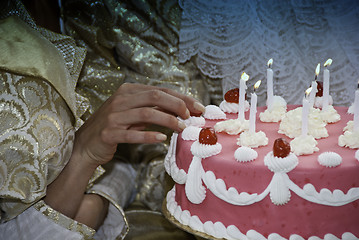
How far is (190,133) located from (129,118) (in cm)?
14

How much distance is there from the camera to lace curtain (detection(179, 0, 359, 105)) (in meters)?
1.48

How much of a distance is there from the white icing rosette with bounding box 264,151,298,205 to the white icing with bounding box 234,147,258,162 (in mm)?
35

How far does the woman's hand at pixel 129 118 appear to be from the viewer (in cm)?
93

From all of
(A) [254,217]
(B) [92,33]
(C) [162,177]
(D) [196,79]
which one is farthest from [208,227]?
(B) [92,33]

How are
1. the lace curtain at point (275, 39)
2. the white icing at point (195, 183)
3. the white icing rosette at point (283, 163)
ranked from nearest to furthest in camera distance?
the white icing rosette at point (283, 163) → the white icing at point (195, 183) → the lace curtain at point (275, 39)

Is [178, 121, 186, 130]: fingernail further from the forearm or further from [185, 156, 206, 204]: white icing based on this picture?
the forearm

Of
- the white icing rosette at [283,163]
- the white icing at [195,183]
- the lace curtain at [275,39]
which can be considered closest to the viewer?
the white icing rosette at [283,163]

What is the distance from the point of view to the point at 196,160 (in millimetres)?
868

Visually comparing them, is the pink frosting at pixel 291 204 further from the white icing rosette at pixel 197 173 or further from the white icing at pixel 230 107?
the white icing at pixel 230 107

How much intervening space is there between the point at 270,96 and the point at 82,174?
519mm

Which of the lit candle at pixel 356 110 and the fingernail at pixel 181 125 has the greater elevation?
the lit candle at pixel 356 110

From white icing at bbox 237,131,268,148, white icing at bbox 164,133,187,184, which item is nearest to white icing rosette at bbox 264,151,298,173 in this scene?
white icing at bbox 237,131,268,148

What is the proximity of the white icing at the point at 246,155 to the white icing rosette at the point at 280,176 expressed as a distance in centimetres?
3

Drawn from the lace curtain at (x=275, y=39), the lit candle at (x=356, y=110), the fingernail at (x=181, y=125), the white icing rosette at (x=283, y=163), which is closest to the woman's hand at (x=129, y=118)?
the fingernail at (x=181, y=125)
